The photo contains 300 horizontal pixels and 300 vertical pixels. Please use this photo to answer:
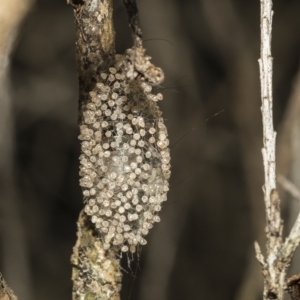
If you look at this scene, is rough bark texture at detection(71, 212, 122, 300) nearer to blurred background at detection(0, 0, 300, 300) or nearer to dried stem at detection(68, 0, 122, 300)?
dried stem at detection(68, 0, 122, 300)

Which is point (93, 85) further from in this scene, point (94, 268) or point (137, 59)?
point (94, 268)

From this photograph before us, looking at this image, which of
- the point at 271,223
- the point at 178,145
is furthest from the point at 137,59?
the point at 178,145

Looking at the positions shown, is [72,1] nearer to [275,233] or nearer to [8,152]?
[275,233]

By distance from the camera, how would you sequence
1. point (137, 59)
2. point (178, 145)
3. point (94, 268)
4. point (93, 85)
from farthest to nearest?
1. point (178, 145)
2. point (94, 268)
3. point (93, 85)
4. point (137, 59)

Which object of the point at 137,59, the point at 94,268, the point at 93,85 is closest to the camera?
the point at 137,59

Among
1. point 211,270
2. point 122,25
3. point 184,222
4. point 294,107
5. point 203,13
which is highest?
point 203,13

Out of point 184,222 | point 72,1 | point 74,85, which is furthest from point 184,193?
point 72,1

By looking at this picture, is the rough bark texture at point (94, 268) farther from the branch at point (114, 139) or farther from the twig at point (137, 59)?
the twig at point (137, 59)
